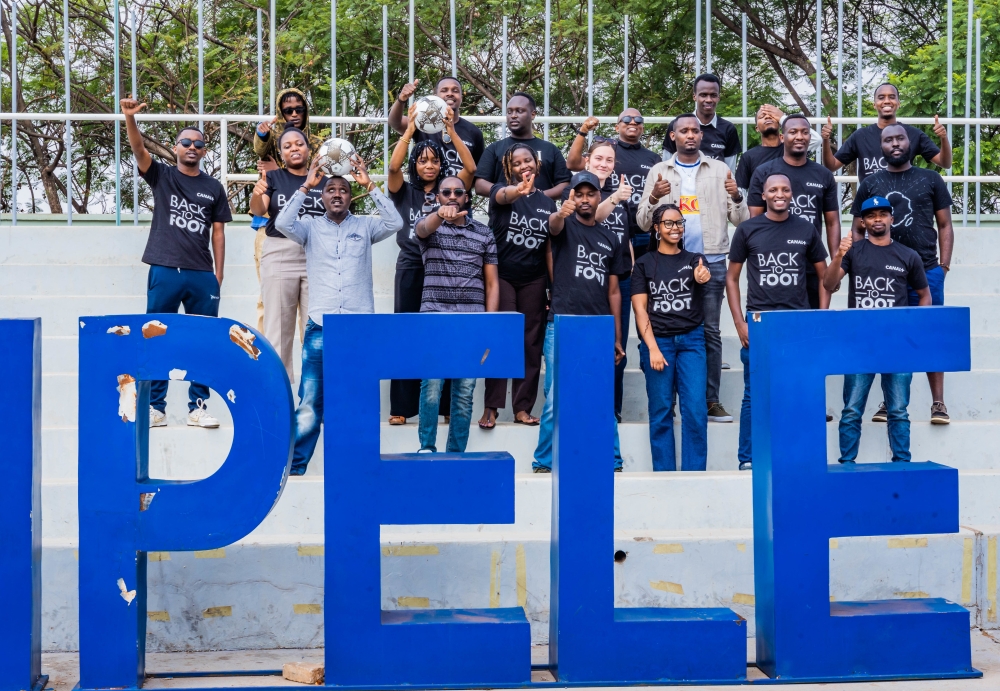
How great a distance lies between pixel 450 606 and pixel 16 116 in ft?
19.8

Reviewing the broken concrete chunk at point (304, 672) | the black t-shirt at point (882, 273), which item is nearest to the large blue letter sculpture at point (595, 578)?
the broken concrete chunk at point (304, 672)

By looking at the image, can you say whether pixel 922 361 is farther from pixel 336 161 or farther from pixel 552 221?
pixel 336 161

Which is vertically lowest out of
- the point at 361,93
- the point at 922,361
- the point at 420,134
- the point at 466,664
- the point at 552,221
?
the point at 466,664

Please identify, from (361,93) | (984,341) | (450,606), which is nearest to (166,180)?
(450,606)

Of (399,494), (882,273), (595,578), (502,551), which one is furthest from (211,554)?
(882,273)

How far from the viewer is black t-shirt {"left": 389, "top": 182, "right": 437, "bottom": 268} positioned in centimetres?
676

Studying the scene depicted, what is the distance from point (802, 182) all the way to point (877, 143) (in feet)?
3.60

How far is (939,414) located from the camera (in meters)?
6.82

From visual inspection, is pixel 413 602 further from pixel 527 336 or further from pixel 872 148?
pixel 872 148

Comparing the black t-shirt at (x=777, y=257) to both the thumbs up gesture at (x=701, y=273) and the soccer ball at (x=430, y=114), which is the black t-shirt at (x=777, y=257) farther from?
the soccer ball at (x=430, y=114)

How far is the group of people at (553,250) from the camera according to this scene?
20.4 ft

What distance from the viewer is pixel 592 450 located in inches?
181

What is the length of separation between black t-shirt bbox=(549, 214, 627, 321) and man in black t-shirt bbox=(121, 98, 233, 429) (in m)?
2.10

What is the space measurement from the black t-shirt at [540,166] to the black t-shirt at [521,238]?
39cm
